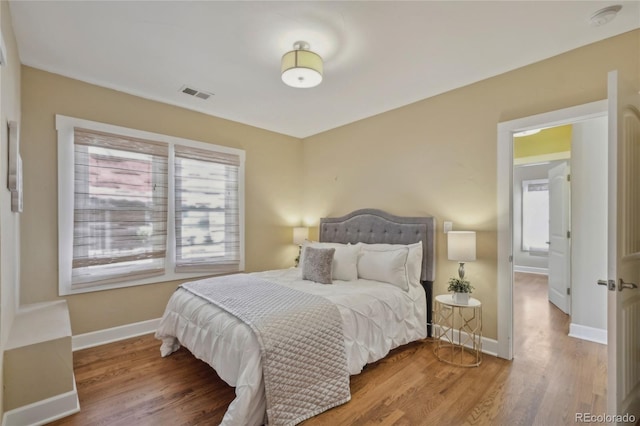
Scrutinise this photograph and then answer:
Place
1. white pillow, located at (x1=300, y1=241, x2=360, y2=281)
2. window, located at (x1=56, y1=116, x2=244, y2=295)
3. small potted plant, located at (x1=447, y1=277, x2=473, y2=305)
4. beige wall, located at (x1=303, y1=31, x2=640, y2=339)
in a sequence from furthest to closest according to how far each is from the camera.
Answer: white pillow, located at (x1=300, y1=241, x2=360, y2=281), window, located at (x1=56, y1=116, x2=244, y2=295), small potted plant, located at (x1=447, y1=277, x2=473, y2=305), beige wall, located at (x1=303, y1=31, x2=640, y2=339)

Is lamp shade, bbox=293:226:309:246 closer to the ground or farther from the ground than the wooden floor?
farther from the ground

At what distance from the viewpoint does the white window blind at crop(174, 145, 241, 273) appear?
362 cm

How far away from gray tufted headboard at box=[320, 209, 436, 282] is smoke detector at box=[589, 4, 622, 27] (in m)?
1.96

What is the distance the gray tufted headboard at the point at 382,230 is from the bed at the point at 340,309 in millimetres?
11

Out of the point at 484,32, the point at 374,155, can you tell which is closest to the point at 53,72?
the point at 374,155

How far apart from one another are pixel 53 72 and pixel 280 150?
8.97 feet

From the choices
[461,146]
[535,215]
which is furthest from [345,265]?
[535,215]

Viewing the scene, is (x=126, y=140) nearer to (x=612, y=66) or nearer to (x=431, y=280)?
(x=431, y=280)

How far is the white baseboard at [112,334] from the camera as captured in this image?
2910 millimetres

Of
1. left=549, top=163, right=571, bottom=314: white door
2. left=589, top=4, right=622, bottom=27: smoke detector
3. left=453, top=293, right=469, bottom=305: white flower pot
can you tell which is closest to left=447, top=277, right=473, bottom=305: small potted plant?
left=453, top=293, right=469, bottom=305: white flower pot

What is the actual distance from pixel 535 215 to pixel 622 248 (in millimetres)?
6422

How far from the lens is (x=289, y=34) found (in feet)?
7.23

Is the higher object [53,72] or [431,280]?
[53,72]

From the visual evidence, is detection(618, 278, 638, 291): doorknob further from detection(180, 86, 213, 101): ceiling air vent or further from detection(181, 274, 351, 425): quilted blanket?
detection(180, 86, 213, 101): ceiling air vent
